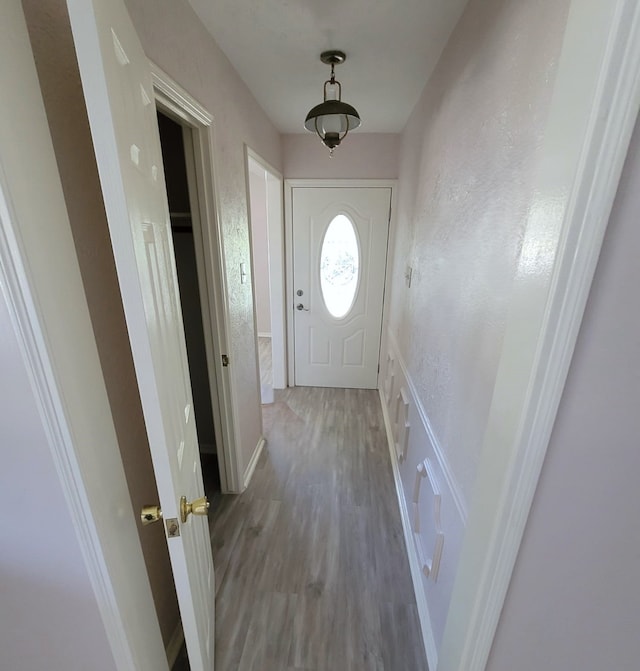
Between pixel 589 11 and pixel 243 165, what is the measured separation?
1734 mm

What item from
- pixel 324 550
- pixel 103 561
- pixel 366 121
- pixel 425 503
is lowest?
pixel 324 550

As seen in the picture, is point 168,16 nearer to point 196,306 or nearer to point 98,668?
point 196,306

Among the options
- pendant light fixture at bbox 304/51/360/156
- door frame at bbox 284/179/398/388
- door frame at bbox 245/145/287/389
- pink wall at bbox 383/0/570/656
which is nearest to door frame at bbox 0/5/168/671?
pink wall at bbox 383/0/570/656

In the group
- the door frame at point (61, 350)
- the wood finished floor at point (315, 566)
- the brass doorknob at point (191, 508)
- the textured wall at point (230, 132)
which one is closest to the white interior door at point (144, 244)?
the brass doorknob at point (191, 508)

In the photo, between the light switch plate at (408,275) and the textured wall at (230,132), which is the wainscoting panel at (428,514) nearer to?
the light switch plate at (408,275)

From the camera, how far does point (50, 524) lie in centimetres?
71

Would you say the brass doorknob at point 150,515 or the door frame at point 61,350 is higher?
the door frame at point 61,350

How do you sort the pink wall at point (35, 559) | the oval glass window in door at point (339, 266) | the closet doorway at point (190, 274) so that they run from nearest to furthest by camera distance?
the pink wall at point (35, 559) → the closet doorway at point (190, 274) → the oval glass window in door at point (339, 266)

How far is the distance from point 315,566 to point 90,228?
172 centimetres

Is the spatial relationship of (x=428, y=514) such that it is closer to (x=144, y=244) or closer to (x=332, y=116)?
(x=144, y=244)

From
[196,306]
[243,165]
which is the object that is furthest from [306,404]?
[243,165]

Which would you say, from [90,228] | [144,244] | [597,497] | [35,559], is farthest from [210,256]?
[597,497]

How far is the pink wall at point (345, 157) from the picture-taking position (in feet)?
9.27

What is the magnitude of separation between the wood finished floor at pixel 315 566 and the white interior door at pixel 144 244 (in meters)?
0.54
